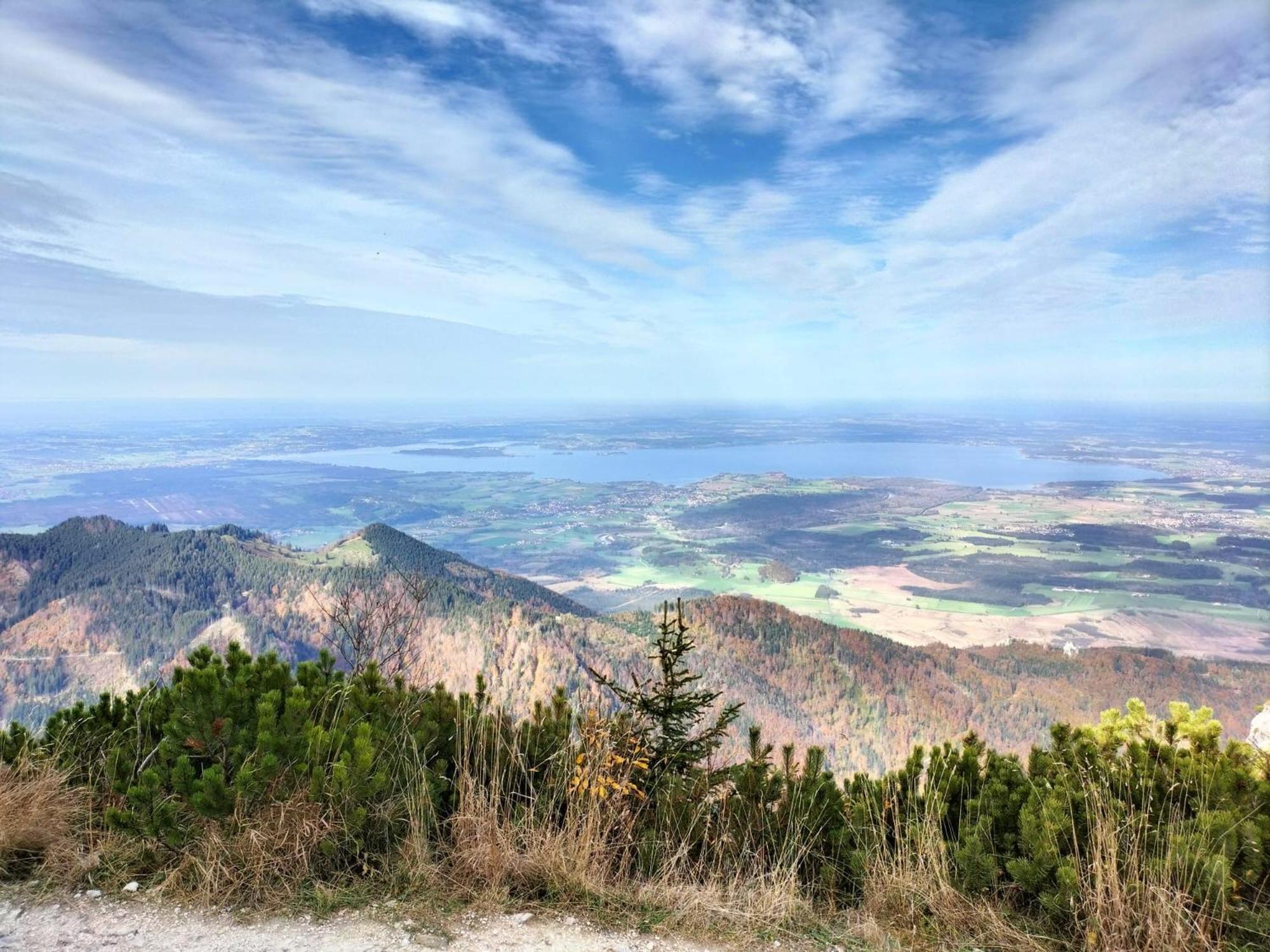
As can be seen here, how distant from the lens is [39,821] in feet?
13.5

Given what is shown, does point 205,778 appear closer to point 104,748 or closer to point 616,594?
point 104,748

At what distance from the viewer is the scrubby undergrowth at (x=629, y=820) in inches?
139

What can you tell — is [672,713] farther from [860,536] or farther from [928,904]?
[860,536]

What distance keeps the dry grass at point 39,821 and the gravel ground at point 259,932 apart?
12.4 inches

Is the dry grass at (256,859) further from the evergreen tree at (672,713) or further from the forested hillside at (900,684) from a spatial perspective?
the forested hillside at (900,684)

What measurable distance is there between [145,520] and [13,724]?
7010 inches

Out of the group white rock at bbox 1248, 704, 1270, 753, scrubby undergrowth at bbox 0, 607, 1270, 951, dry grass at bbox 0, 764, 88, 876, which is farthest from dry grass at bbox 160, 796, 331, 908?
white rock at bbox 1248, 704, 1270, 753

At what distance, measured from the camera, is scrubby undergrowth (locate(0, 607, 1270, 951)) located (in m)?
3.54

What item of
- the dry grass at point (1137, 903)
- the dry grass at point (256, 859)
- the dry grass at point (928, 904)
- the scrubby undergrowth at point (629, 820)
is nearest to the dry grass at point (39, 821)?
the scrubby undergrowth at point (629, 820)

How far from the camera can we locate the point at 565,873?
398 centimetres

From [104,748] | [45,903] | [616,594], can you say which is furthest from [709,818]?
[616,594]

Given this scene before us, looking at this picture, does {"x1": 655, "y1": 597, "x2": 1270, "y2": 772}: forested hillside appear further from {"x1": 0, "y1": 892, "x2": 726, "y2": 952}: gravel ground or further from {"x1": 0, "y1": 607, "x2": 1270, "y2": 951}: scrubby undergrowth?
{"x1": 0, "y1": 892, "x2": 726, "y2": 952}: gravel ground

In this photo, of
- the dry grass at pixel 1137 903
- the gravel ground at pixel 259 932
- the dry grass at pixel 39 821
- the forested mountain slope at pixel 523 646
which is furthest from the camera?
the forested mountain slope at pixel 523 646

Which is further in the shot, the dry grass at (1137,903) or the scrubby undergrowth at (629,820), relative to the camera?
the scrubby undergrowth at (629,820)
